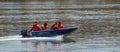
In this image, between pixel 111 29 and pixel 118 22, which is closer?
pixel 111 29

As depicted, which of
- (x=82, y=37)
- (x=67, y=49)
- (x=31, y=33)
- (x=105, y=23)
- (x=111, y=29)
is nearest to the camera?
(x=67, y=49)

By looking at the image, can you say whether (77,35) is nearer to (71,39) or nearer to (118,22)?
(71,39)

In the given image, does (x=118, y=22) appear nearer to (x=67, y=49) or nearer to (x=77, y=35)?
(x=77, y=35)

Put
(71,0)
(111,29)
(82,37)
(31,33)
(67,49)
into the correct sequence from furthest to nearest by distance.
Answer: (71,0) → (111,29) → (82,37) → (31,33) → (67,49)

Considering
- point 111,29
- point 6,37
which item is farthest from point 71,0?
point 6,37

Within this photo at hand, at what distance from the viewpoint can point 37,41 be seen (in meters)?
44.8

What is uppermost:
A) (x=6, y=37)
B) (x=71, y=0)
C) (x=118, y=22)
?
(x=6, y=37)

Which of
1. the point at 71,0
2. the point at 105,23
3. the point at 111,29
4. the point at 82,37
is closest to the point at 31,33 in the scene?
the point at 82,37

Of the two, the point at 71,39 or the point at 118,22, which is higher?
the point at 71,39

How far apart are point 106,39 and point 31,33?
6673 millimetres

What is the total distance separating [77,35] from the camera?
50719 millimetres

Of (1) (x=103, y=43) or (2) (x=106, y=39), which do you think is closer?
(1) (x=103, y=43)

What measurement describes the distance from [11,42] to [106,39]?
8.47 m

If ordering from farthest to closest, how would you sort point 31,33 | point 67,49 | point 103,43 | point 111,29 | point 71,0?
1. point 71,0
2. point 111,29
3. point 31,33
4. point 103,43
5. point 67,49
